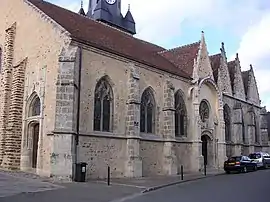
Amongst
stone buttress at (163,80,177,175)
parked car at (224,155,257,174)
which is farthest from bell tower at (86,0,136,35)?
parked car at (224,155,257,174)

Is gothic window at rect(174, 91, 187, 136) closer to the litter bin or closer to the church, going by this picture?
the church

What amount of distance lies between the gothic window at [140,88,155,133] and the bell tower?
1944cm

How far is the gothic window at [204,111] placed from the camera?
2705 centimetres

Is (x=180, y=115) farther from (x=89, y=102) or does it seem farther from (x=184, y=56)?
(x=89, y=102)

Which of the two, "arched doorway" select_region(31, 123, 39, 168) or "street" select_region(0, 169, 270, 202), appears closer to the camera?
"street" select_region(0, 169, 270, 202)

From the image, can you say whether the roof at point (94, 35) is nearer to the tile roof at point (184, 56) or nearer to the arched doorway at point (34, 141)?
the tile roof at point (184, 56)

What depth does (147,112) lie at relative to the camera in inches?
877

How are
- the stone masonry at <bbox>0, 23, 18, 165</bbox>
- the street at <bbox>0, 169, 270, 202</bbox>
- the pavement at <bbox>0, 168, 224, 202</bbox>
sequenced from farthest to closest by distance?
the stone masonry at <bbox>0, 23, 18, 165</bbox> → the pavement at <bbox>0, 168, 224, 202</bbox> → the street at <bbox>0, 169, 270, 202</bbox>

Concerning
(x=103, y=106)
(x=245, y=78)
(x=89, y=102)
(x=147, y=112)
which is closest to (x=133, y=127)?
(x=103, y=106)

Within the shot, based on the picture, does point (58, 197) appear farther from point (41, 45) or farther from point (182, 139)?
point (182, 139)

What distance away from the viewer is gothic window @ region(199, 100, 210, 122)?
88.8 ft

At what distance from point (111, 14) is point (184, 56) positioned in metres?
16.0

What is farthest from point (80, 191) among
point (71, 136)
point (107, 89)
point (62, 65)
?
point (107, 89)

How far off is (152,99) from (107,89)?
3.97 m
